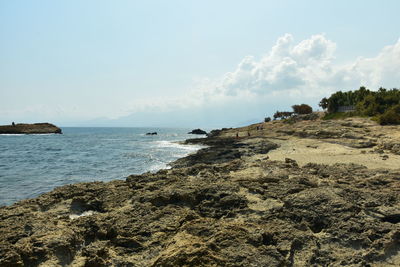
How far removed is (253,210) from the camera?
911 centimetres

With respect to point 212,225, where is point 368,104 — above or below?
above

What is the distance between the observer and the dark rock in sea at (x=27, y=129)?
138m

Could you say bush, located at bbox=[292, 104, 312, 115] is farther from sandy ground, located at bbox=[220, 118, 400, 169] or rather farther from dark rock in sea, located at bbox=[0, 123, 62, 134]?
dark rock in sea, located at bbox=[0, 123, 62, 134]

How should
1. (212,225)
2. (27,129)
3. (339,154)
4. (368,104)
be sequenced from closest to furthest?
(212,225) → (339,154) → (368,104) → (27,129)

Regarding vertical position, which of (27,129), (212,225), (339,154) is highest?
(27,129)

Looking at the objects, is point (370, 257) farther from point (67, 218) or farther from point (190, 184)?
point (67, 218)

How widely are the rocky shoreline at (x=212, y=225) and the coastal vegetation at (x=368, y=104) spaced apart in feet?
142

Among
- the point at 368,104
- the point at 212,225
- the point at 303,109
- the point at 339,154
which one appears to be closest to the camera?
the point at 212,225

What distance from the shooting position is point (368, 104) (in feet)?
230

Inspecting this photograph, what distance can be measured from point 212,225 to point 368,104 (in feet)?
251

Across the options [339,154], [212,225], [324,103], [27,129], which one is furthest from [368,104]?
[27,129]

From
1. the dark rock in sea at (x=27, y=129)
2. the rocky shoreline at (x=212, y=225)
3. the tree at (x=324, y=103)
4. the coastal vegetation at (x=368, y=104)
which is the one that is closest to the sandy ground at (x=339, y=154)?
the coastal vegetation at (x=368, y=104)

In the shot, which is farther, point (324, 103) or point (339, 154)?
point (324, 103)

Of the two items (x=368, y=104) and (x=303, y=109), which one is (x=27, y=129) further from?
(x=368, y=104)
